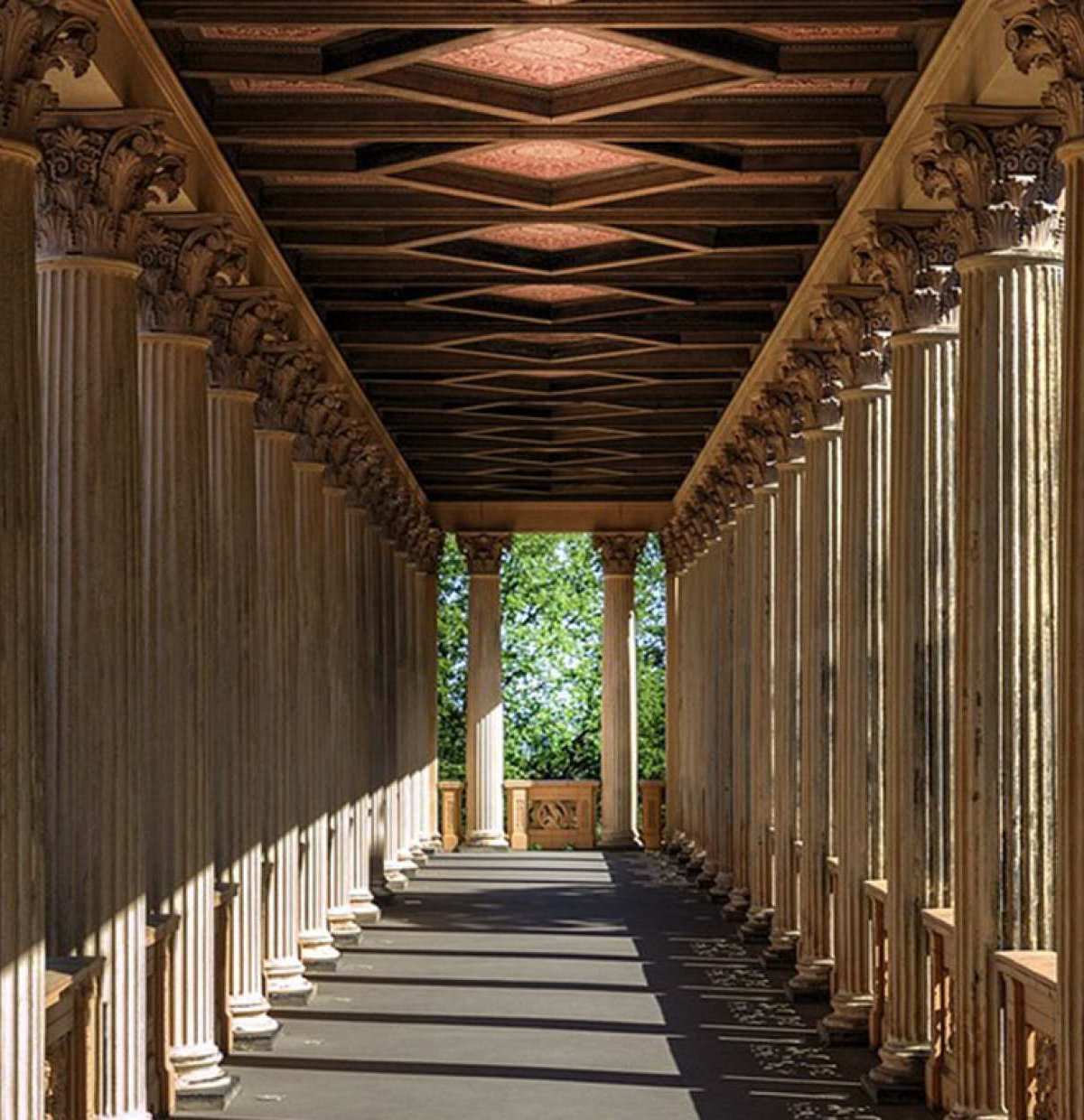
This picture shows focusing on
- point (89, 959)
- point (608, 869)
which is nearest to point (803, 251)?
point (89, 959)

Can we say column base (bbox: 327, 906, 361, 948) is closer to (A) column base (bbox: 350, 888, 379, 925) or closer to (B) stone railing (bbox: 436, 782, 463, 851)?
(A) column base (bbox: 350, 888, 379, 925)

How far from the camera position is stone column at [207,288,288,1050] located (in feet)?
64.4

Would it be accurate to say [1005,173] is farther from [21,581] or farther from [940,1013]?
[21,581]

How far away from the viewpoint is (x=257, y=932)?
20250mm

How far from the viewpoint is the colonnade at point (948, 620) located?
1277cm

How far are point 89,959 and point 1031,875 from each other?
5.40 metres

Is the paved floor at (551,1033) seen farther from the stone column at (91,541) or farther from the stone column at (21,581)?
the stone column at (21,581)

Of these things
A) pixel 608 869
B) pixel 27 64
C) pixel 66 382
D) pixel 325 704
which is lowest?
pixel 608 869

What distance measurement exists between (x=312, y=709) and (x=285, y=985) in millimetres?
3255

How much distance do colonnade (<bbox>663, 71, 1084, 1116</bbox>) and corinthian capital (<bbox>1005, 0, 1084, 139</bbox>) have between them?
0.06 ft

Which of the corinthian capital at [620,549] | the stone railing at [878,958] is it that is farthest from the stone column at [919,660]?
the corinthian capital at [620,549]

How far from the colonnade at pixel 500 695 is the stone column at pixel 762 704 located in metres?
19.5

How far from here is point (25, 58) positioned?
11.0m

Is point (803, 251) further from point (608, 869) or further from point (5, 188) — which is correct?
point (608, 869)
